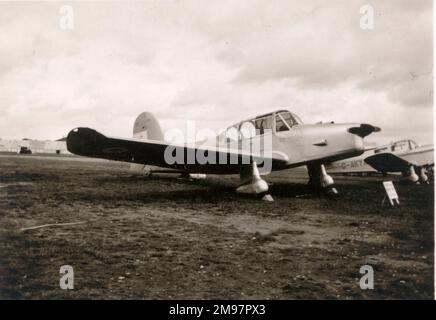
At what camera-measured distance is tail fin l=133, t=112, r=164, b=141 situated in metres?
11.8

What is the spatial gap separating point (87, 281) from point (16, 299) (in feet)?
1.74

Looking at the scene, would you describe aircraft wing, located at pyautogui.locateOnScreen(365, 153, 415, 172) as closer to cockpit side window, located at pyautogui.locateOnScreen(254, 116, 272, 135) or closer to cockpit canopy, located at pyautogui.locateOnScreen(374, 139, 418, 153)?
cockpit canopy, located at pyautogui.locateOnScreen(374, 139, 418, 153)

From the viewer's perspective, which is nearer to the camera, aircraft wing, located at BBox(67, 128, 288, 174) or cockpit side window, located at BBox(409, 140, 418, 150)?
aircraft wing, located at BBox(67, 128, 288, 174)

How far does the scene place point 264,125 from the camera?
28.3 ft

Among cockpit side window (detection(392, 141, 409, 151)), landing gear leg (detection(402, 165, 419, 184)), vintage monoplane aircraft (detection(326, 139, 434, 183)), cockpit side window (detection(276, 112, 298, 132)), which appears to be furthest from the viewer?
cockpit side window (detection(392, 141, 409, 151))

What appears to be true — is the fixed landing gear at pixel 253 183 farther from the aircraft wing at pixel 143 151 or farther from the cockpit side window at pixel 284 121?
the cockpit side window at pixel 284 121

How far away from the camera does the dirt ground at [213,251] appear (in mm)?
2799

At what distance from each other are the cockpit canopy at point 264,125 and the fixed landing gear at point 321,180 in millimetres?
1263

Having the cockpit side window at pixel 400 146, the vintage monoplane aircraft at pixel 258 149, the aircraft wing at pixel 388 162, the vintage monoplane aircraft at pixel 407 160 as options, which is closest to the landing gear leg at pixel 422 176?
the vintage monoplane aircraft at pixel 407 160

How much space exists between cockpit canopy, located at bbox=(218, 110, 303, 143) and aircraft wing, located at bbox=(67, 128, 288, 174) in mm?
788

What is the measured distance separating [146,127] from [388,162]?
9.26 metres

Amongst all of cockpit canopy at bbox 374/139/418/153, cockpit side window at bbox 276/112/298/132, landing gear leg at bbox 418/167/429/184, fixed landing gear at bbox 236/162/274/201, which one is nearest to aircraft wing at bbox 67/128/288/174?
fixed landing gear at bbox 236/162/274/201
